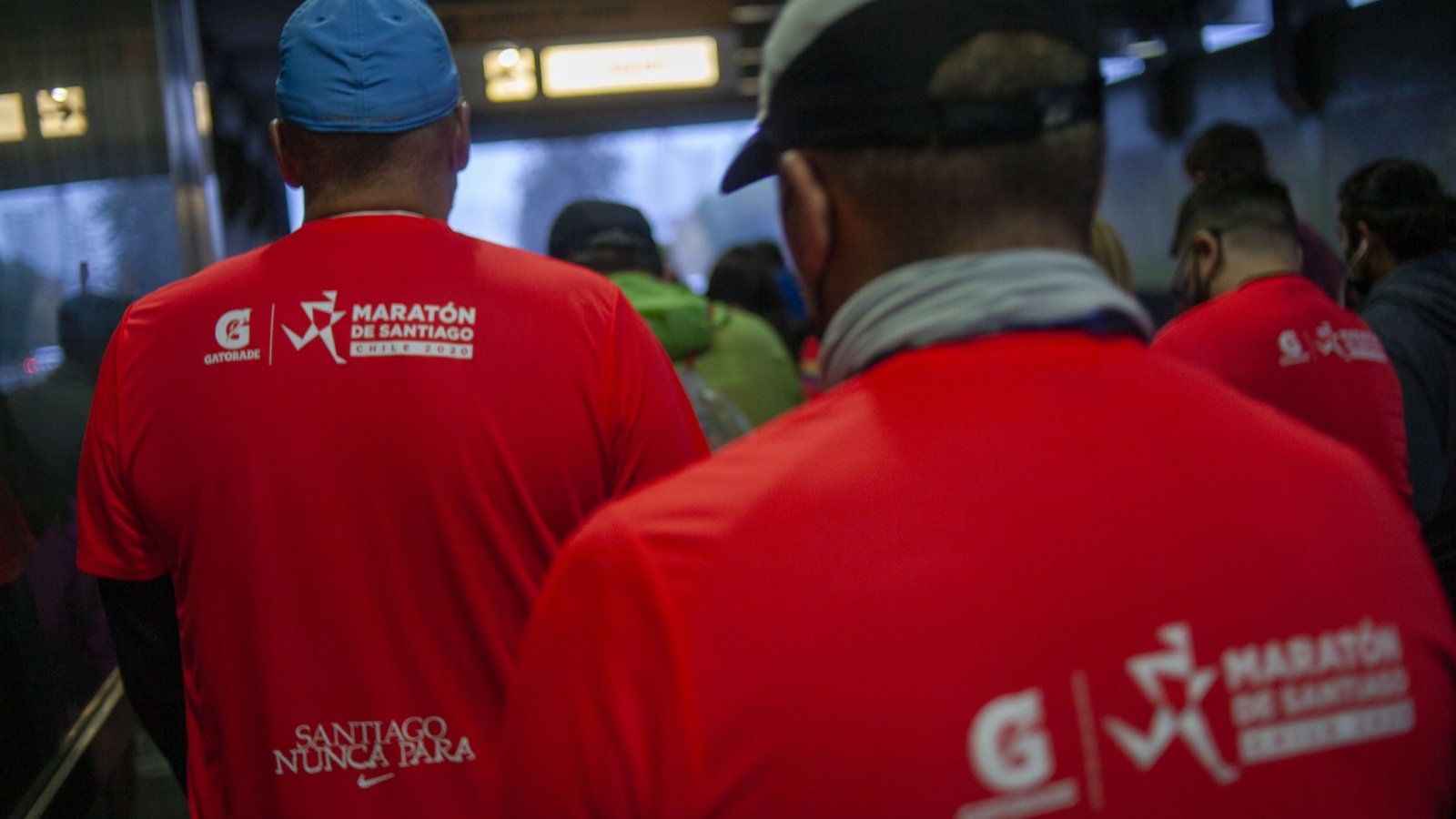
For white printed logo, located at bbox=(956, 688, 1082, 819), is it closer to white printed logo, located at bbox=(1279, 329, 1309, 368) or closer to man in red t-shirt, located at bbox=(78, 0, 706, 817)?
man in red t-shirt, located at bbox=(78, 0, 706, 817)

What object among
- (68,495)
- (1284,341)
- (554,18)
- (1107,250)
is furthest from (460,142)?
(554,18)

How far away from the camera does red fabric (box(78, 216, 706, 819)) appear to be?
1.48m

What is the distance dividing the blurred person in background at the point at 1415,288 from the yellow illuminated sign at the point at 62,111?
3.34 meters

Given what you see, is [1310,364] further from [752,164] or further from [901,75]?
[901,75]

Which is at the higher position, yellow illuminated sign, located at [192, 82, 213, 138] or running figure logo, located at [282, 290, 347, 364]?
yellow illuminated sign, located at [192, 82, 213, 138]

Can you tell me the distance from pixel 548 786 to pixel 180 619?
0.97m

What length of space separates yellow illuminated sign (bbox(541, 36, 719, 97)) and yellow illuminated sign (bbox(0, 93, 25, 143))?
5.42m

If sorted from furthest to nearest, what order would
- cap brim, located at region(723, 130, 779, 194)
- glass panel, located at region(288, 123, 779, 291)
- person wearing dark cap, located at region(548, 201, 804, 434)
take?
glass panel, located at region(288, 123, 779, 291) → person wearing dark cap, located at region(548, 201, 804, 434) → cap brim, located at region(723, 130, 779, 194)

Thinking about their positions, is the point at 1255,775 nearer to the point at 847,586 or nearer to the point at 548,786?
the point at 847,586

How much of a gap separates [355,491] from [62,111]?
2206mm

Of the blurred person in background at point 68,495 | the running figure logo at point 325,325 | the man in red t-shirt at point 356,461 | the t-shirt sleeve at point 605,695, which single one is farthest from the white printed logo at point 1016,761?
the blurred person in background at point 68,495

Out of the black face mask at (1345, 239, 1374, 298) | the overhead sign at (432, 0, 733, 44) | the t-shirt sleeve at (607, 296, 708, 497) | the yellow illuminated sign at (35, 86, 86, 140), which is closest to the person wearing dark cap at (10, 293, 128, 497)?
the yellow illuminated sign at (35, 86, 86, 140)

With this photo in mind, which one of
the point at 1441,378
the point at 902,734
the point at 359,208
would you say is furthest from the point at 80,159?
the point at 1441,378

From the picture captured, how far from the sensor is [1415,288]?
10.9 feet
